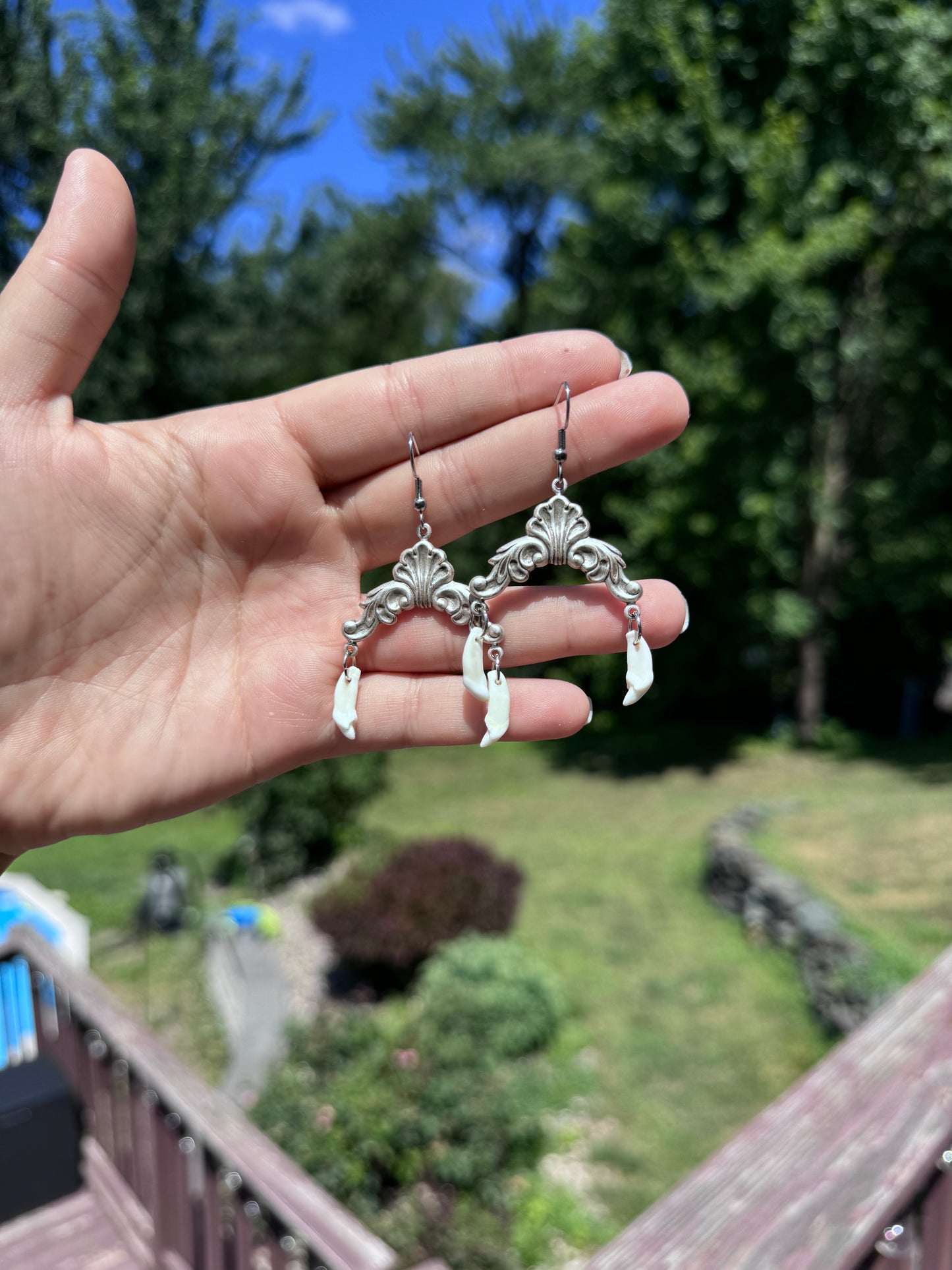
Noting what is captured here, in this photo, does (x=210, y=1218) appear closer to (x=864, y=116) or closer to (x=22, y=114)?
(x=22, y=114)

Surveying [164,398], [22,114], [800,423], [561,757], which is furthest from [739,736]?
[22,114]

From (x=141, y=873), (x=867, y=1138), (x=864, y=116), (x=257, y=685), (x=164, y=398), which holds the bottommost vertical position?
(x=141, y=873)

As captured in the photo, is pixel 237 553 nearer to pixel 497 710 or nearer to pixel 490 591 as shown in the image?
pixel 490 591

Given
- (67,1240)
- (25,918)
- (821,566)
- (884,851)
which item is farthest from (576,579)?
(67,1240)

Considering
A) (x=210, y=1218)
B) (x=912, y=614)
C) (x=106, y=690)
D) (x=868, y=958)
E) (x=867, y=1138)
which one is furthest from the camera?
(x=912, y=614)

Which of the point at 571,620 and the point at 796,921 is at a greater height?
the point at 571,620

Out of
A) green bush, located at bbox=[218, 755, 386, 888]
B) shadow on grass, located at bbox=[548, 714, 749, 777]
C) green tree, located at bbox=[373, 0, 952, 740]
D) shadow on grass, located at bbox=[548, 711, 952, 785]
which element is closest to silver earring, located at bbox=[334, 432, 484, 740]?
green bush, located at bbox=[218, 755, 386, 888]

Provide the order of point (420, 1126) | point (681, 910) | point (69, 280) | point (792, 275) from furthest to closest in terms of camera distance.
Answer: point (792, 275)
point (681, 910)
point (420, 1126)
point (69, 280)

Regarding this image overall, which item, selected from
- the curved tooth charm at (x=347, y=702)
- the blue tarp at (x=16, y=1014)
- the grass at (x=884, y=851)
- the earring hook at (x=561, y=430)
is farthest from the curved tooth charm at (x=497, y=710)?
the grass at (x=884, y=851)
